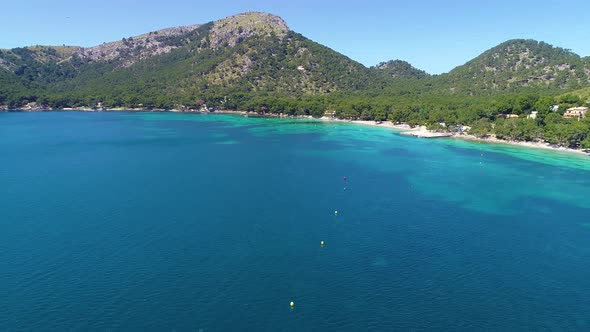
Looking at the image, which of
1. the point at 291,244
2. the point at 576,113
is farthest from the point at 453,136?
the point at 291,244

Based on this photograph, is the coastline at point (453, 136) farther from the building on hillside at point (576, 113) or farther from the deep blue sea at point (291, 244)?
the deep blue sea at point (291, 244)

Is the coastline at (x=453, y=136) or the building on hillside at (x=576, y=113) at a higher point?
the building on hillside at (x=576, y=113)

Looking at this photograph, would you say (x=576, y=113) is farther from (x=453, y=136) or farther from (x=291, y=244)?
(x=291, y=244)

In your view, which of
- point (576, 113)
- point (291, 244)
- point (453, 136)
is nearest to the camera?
point (291, 244)

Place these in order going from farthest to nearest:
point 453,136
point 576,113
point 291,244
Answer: point 453,136 → point 576,113 → point 291,244

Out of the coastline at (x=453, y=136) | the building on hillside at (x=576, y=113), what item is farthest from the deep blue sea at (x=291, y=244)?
the building on hillside at (x=576, y=113)

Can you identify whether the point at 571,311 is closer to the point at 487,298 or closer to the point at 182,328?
the point at 487,298

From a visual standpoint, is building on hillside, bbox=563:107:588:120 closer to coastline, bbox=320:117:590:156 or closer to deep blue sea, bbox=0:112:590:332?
coastline, bbox=320:117:590:156
